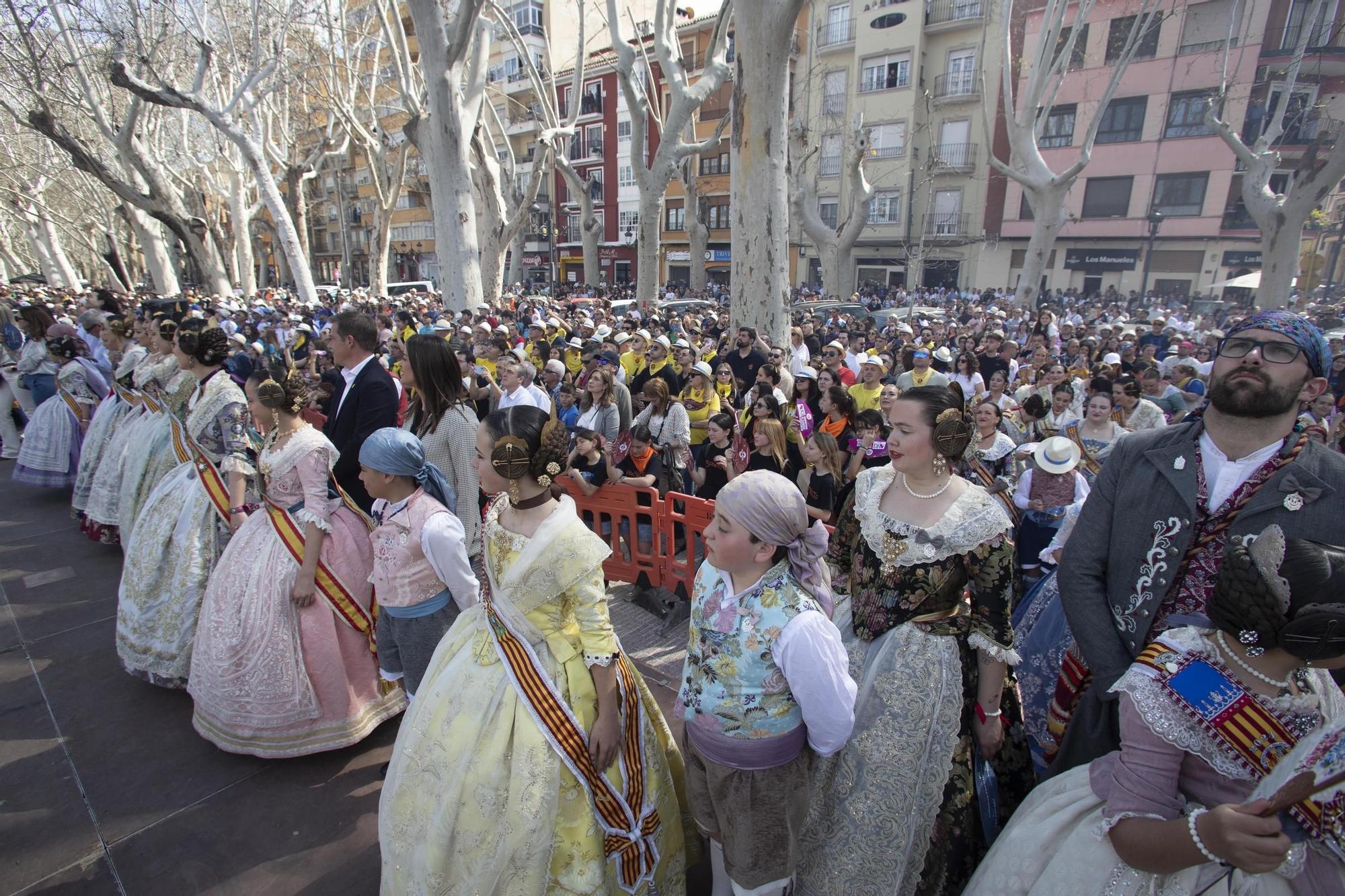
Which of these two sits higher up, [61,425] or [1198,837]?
[1198,837]

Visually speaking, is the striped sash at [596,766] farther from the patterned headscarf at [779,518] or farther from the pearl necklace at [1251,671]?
the pearl necklace at [1251,671]

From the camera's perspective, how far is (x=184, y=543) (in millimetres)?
3775

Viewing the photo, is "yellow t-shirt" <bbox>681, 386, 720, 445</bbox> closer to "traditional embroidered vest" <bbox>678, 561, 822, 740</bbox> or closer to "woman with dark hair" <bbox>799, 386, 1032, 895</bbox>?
"woman with dark hair" <bbox>799, 386, 1032, 895</bbox>

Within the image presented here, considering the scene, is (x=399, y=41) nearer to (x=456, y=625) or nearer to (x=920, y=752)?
(x=456, y=625)

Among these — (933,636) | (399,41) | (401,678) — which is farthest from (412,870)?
(399,41)

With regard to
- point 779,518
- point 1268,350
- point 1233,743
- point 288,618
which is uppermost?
point 1268,350

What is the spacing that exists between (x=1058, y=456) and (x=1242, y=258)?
3139 centimetres

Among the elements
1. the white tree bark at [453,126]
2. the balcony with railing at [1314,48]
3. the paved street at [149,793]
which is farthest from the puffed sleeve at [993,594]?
the balcony with railing at [1314,48]

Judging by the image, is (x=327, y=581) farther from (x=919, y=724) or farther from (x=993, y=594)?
(x=993, y=594)

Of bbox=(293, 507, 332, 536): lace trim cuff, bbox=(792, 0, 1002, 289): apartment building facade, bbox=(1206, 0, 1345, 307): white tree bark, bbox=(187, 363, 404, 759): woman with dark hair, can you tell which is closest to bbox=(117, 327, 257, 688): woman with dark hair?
bbox=(187, 363, 404, 759): woman with dark hair

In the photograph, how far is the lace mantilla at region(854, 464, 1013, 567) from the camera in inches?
81.8

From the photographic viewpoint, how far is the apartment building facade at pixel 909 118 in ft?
98.5

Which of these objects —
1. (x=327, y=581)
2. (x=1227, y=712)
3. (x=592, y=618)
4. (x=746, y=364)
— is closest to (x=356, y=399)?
(x=327, y=581)

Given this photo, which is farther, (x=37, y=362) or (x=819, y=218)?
(x=819, y=218)
